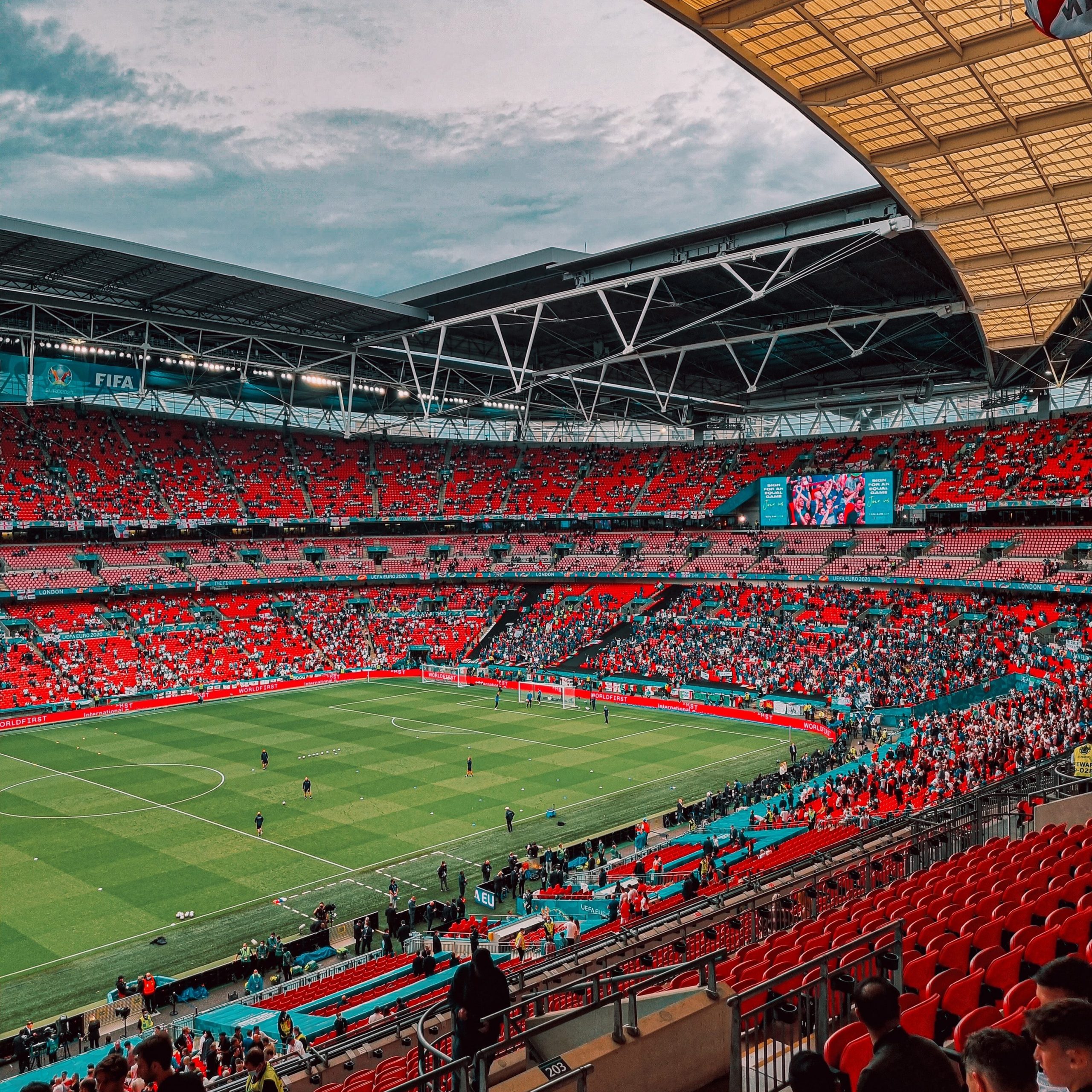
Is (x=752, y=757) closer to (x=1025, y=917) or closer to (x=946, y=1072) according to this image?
(x=1025, y=917)

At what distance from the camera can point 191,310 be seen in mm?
48094

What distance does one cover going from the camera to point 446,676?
62.6 metres

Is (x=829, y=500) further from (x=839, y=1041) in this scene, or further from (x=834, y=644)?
(x=839, y=1041)

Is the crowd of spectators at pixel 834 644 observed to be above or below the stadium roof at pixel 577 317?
below

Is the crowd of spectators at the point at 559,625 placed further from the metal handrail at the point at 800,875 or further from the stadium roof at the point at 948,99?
the metal handrail at the point at 800,875

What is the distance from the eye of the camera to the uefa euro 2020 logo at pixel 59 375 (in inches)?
2184

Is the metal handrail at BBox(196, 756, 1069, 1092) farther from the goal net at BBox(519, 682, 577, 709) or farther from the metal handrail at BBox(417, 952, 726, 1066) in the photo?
the goal net at BBox(519, 682, 577, 709)

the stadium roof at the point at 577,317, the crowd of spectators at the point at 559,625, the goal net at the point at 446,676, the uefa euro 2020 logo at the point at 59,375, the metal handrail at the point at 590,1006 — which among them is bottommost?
the goal net at the point at 446,676

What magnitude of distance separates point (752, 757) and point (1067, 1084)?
3724 cm

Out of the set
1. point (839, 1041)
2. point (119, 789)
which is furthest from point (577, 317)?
point (839, 1041)

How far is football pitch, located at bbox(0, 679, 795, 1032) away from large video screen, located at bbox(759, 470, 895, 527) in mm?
21553

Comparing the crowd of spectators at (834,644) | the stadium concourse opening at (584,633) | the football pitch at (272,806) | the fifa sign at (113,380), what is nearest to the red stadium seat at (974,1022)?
the stadium concourse opening at (584,633)

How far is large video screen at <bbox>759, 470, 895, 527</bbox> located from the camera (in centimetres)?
6166

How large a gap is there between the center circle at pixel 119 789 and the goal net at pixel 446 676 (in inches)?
933
